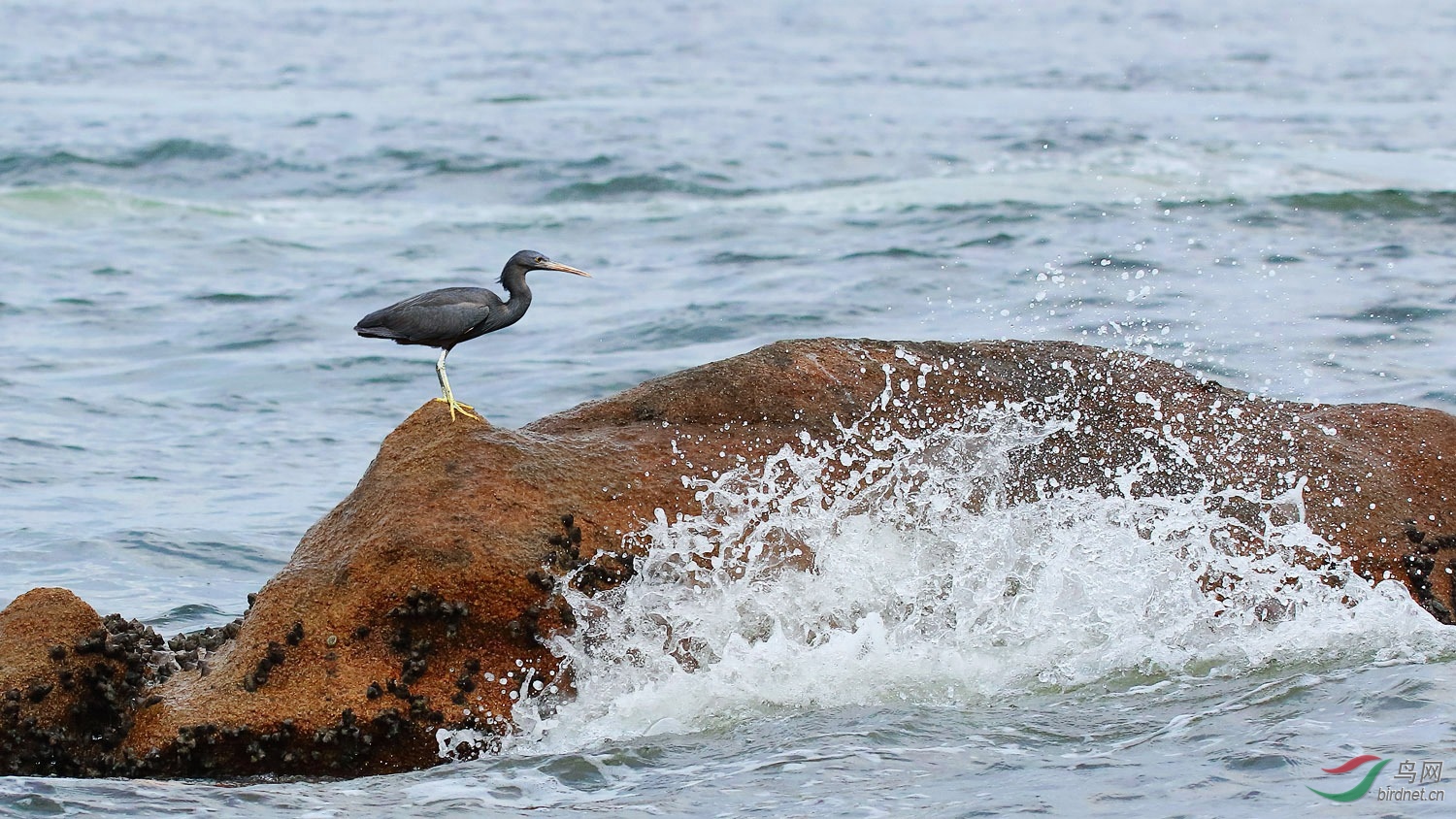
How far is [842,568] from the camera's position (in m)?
5.59

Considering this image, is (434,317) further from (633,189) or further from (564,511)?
(633,189)

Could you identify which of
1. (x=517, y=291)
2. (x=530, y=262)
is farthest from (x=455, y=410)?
(x=530, y=262)

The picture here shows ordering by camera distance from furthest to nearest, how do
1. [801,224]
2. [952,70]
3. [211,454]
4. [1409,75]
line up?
[952,70] → [1409,75] → [801,224] → [211,454]

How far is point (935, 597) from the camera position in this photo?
5695 millimetres

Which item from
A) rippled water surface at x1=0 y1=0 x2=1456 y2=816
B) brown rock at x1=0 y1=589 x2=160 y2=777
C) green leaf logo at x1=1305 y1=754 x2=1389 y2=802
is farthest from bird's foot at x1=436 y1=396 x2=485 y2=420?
green leaf logo at x1=1305 y1=754 x2=1389 y2=802

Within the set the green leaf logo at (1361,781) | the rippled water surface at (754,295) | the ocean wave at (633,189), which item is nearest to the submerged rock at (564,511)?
the rippled water surface at (754,295)

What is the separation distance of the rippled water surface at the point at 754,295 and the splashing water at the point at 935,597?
2 cm

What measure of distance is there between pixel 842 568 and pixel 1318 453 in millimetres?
1849

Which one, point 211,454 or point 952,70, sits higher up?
point 952,70

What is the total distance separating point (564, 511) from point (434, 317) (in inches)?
38.3

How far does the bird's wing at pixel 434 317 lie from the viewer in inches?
229

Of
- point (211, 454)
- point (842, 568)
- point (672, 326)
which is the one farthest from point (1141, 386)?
point (672, 326)

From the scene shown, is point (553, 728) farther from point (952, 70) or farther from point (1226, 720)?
point (952, 70)

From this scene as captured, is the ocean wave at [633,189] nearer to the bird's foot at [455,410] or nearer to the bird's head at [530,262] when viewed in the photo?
the bird's head at [530,262]
